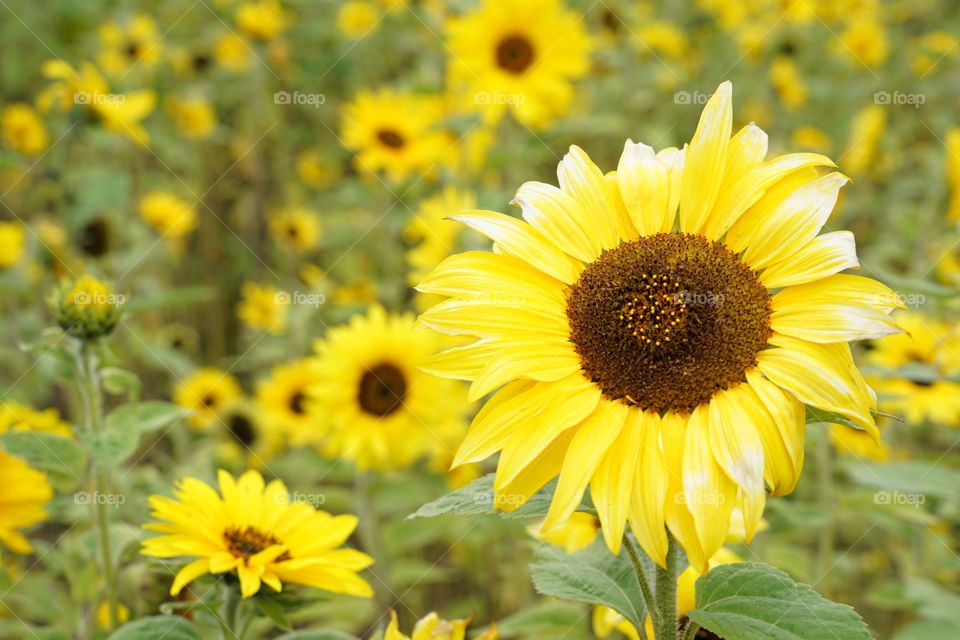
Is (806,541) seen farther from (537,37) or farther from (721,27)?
(721,27)

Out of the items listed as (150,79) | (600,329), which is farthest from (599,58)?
(600,329)

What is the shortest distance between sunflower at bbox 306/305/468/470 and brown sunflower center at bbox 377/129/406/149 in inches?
54.9

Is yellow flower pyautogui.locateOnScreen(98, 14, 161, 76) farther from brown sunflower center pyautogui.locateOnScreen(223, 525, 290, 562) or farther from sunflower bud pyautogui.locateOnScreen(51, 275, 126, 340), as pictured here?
brown sunflower center pyautogui.locateOnScreen(223, 525, 290, 562)

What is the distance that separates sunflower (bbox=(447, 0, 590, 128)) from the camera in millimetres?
3723

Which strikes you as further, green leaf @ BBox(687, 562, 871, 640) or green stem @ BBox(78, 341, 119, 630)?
green stem @ BBox(78, 341, 119, 630)

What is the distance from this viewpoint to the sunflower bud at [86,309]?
196cm

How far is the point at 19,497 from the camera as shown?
1.90m

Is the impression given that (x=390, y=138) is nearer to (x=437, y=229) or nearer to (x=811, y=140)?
(x=437, y=229)

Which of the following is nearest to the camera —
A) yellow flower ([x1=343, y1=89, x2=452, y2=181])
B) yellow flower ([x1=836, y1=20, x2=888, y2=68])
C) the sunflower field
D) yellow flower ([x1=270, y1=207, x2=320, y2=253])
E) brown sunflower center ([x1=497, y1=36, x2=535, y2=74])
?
the sunflower field

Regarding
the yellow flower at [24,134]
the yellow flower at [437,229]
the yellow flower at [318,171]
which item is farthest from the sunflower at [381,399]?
the yellow flower at [24,134]

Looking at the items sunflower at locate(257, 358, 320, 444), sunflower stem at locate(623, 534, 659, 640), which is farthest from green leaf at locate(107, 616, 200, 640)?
sunflower at locate(257, 358, 320, 444)

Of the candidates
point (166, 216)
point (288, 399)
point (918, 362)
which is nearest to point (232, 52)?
point (166, 216)

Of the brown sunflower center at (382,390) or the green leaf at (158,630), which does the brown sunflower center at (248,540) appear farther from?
the brown sunflower center at (382,390)

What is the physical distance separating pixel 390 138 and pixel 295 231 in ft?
2.61
